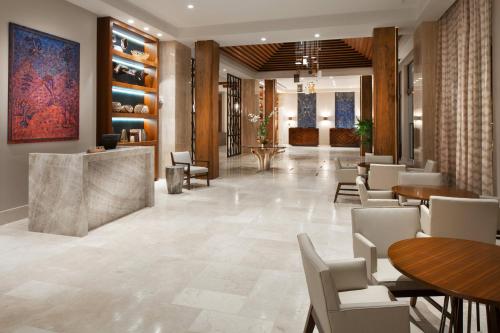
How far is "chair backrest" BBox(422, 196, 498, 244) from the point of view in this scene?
330 cm

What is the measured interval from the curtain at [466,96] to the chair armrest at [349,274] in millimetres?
4271

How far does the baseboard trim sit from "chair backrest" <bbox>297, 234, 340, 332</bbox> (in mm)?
5633

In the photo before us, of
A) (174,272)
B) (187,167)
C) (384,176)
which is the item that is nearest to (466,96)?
(384,176)

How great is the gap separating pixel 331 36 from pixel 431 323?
845 cm

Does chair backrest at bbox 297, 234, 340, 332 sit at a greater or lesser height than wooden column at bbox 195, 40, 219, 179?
lesser

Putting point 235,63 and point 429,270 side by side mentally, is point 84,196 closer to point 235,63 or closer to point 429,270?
point 429,270

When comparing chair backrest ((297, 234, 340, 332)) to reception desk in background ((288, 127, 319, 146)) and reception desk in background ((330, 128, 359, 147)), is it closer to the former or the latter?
reception desk in background ((330, 128, 359, 147))

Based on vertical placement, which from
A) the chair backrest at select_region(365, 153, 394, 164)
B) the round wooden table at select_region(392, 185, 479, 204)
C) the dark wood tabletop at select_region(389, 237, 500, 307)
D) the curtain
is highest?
the curtain

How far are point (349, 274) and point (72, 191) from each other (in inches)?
162

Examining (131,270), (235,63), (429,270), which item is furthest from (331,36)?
(429,270)

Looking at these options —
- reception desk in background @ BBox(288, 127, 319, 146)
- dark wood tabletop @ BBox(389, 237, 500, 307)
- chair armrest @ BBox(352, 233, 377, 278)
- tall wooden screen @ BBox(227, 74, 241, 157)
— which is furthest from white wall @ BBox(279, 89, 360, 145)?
dark wood tabletop @ BBox(389, 237, 500, 307)

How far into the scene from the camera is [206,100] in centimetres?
1037

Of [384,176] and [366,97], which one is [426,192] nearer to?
[384,176]

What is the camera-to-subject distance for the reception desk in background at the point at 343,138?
25.1 meters
